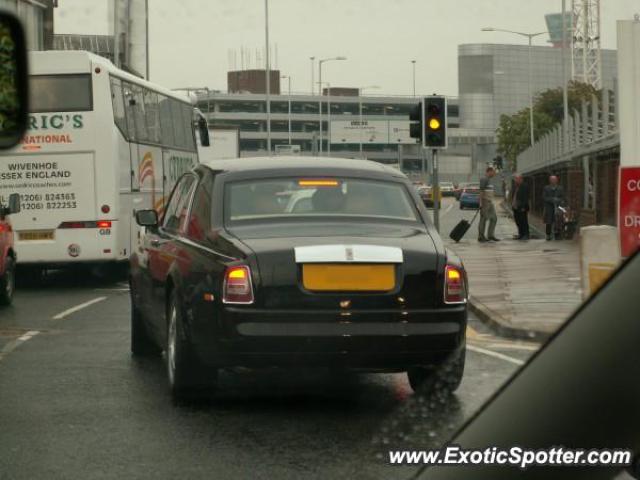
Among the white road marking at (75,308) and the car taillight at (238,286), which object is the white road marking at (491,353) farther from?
the white road marking at (75,308)

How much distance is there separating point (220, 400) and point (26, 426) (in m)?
1.22

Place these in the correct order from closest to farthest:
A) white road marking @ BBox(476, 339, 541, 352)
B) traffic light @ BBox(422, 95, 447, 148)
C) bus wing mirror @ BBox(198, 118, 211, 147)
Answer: white road marking @ BBox(476, 339, 541, 352) → traffic light @ BBox(422, 95, 447, 148) → bus wing mirror @ BBox(198, 118, 211, 147)

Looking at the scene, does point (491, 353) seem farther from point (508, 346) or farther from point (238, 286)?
point (238, 286)

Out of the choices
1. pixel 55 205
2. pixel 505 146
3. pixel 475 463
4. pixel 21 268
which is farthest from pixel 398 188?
pixel 505 146

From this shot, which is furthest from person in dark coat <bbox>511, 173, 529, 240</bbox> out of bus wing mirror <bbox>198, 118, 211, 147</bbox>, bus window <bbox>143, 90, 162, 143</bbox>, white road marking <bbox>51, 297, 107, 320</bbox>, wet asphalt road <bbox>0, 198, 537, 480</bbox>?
A: wet asphalt road <bbox>0, 198, 537, 480</bbox>

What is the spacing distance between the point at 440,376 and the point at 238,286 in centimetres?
182

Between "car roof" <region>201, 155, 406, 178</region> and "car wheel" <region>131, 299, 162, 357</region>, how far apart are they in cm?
204

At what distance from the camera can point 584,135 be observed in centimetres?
2984

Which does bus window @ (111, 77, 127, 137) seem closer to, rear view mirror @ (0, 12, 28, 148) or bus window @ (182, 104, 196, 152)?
bus window @ (182, 104, 196, 152)

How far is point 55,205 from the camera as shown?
20.6m

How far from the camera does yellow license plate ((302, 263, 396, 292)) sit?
6.99m

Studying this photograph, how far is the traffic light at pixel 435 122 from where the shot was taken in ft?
72.6

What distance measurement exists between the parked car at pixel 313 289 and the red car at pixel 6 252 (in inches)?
337

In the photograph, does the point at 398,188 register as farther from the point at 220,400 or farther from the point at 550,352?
the point at 550,352
